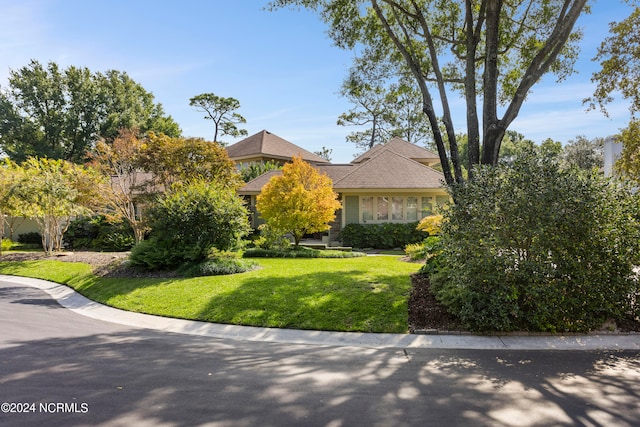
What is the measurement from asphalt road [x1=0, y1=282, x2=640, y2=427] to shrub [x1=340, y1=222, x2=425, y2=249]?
13.6 metres

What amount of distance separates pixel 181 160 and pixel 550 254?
14.6 metres

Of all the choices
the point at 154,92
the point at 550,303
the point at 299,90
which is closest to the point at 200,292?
the point at 550,303

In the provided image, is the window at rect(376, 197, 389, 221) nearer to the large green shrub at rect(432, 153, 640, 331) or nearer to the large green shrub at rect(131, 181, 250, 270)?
the large green shrub at rect(131, 181, 250, 270)

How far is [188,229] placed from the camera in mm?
11992

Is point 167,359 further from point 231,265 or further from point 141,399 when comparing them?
point 231,265

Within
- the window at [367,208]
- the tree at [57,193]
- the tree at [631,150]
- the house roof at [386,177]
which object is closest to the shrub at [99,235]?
the tree at [57,193]

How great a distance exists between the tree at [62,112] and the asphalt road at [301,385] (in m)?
33.2

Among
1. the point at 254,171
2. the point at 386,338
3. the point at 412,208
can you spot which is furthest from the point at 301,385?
the point at 254,171

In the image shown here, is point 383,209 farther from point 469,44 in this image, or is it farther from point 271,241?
point 469,44

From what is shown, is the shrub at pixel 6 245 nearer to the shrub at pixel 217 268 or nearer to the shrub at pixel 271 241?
the shrub at pixel 271 241

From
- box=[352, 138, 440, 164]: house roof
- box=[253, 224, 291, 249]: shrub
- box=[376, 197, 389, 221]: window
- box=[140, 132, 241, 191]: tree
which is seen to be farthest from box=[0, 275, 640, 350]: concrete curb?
box=[352, 138, 440, 164]: house roof

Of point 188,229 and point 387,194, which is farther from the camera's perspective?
point 387,194

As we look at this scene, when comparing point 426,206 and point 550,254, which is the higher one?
point 426,206

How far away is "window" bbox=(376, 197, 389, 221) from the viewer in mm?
20656
